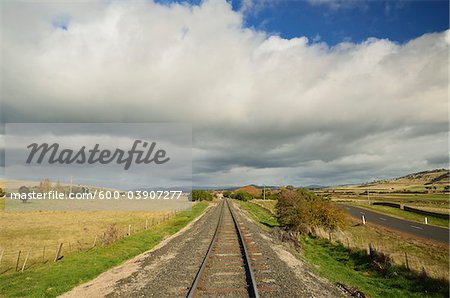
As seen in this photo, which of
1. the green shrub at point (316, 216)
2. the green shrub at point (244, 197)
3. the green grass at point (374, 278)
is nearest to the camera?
the green grass at point (374, 278)

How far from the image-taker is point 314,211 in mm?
31656

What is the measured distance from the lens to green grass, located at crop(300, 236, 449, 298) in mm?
13625

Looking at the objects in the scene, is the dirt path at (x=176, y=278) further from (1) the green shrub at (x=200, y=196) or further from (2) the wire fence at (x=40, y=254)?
(1) the green shrub at (x=200, y=196)

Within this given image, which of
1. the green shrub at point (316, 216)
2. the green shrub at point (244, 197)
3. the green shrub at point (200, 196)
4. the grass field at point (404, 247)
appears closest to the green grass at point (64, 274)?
the grass field at point (404, 247)

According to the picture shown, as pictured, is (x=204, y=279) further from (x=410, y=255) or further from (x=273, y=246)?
(x=410, y=255)

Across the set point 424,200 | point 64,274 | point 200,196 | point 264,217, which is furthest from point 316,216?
point 200,196

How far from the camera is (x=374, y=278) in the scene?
16.3 metres

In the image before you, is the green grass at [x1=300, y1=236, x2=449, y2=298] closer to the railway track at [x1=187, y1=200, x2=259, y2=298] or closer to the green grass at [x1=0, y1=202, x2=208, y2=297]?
the railway track at [x1=187, y1=200, x2=259, y2=298]

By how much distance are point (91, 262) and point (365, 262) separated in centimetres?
1565

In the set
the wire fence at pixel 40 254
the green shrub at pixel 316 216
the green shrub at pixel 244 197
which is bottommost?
the wire fence at pixel 40 254

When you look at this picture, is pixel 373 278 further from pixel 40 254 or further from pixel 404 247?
pixel 40 254

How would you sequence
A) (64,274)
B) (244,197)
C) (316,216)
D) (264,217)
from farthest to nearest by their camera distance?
(244,197)
(264,217)
(316,216)
(64,274)

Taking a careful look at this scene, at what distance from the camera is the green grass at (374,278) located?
13.6 m

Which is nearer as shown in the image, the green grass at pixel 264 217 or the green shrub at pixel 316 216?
the green shrub at pixel 316 216
